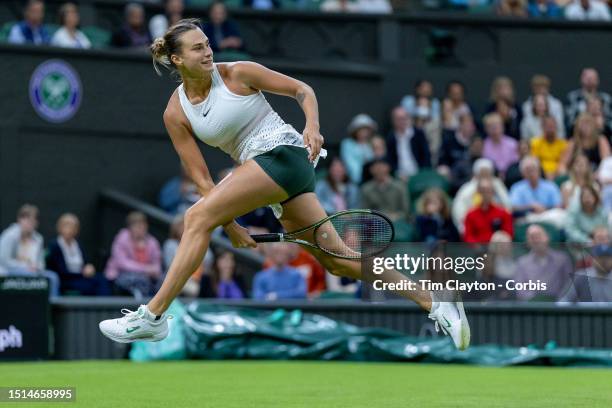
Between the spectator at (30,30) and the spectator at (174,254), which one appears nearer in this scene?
the spectator at (174,254)

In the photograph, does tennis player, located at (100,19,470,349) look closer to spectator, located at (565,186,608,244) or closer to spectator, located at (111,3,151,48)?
spectator, located at (565,186,608,244)

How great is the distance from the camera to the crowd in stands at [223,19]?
15.8 m

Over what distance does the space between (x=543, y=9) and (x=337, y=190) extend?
17.3 ft

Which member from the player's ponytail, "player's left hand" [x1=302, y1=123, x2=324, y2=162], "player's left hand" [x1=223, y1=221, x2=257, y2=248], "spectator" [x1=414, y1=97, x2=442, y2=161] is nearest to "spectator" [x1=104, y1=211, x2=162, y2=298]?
"spectator" [x1=414, y1=97, x2=442, y2=161]

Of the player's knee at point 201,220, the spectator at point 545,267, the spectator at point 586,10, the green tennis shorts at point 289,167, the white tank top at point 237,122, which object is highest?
the spectator at point 586,10

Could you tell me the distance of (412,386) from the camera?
952 centimetres

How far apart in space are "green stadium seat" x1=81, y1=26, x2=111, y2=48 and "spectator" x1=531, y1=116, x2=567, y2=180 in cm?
508

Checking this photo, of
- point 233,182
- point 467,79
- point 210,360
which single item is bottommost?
point 210,360

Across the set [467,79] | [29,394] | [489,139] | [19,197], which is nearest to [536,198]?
[489,139]

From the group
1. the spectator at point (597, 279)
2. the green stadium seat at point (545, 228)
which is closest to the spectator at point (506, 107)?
the green stadium seat at point (545, 228)

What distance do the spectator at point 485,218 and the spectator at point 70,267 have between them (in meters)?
3.65

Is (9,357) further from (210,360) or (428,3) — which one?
(428,3)

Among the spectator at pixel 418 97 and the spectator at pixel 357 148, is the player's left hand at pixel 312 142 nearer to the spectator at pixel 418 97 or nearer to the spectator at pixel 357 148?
the spectator at pixel 357 148

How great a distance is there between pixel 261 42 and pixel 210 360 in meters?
6.39
